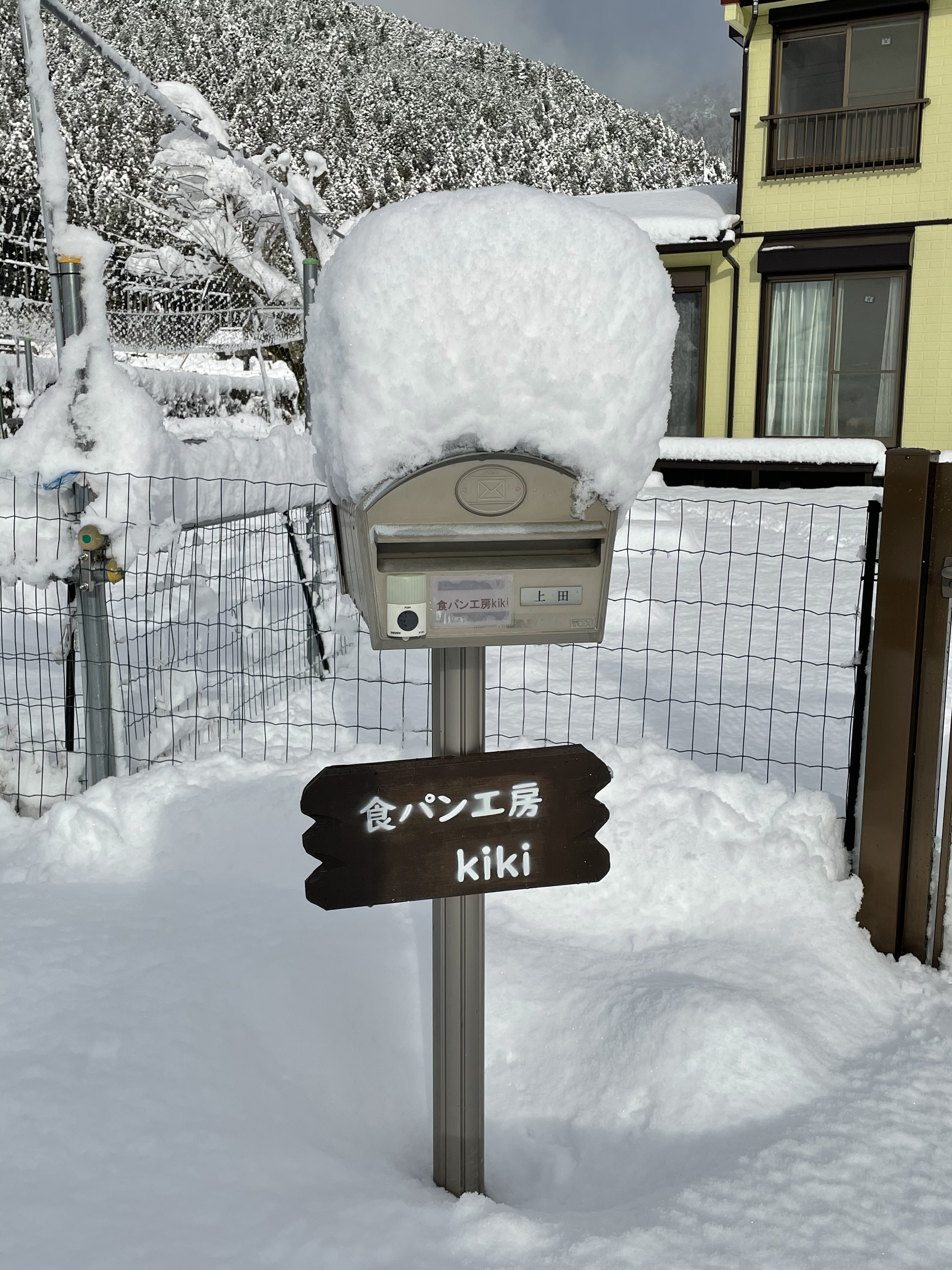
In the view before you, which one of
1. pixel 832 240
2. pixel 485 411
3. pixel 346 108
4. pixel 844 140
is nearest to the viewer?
pixel 485 411

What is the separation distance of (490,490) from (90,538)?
2.51 metres

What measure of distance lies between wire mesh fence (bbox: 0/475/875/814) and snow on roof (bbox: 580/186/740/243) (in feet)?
21.8

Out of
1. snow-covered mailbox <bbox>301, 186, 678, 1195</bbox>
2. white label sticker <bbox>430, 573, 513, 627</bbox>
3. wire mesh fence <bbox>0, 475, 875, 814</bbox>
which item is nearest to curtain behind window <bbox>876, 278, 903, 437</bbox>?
wire mesh fence <bbox>0, 475, 875, 814</bbox>

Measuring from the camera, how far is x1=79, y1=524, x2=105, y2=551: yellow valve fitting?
3.62 metres

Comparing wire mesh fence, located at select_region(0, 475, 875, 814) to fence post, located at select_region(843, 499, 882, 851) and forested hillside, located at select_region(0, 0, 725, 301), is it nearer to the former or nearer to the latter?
fence post, located at select_region(843, 499, 882, 851)

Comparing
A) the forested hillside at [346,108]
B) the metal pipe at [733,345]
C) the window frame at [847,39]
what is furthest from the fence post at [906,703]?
the forested hillside at [346,108]

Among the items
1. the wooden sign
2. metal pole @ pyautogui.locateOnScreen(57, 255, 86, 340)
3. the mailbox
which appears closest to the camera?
the mailbox

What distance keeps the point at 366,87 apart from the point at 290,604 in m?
105

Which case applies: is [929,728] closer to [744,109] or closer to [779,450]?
[779,450]

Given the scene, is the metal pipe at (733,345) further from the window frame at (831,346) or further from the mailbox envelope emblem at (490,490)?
the mailbox envelope emblem at (490,490)

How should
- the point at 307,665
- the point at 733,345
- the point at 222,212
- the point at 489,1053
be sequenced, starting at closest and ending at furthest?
the point at 489,1053
the point at 307,665
the point at 733,345
the point at 222,212

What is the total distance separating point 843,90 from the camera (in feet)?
40.1

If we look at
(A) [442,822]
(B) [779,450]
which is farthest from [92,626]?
(B) [779,450]

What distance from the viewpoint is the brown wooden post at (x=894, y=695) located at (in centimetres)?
292
